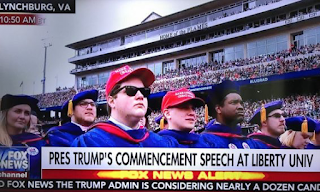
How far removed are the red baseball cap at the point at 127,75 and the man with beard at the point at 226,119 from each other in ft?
2.24

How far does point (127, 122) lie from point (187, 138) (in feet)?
2.18

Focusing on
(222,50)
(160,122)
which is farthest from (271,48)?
(160,122)

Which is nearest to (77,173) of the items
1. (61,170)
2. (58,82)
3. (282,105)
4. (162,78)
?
(61,170)

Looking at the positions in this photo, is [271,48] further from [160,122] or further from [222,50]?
[160,122]

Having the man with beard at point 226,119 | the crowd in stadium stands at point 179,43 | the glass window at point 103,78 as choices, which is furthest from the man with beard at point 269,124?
the glass window at point 103,78

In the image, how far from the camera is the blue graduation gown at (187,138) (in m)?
4.26

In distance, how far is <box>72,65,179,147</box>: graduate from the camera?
4258 millimetres

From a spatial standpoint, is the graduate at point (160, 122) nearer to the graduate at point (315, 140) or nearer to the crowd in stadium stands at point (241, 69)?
the crowd in stadium stands at point (241, 69)

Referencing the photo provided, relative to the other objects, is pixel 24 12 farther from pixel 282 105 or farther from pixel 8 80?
pixel 282 105

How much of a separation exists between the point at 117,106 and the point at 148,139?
1.59ft

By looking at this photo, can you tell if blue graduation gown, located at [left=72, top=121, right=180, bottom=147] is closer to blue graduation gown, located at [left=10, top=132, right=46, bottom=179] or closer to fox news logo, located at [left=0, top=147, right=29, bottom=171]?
blue graduation gown, located at [left=10, top=132, right=46, bottom=179]

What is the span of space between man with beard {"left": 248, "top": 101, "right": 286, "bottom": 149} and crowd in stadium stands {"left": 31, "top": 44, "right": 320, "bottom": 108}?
37cm

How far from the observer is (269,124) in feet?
14.1

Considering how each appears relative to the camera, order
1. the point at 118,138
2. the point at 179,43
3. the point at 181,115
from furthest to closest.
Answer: the point at 179,43 → the point at 181,115 → the point at 118,138
